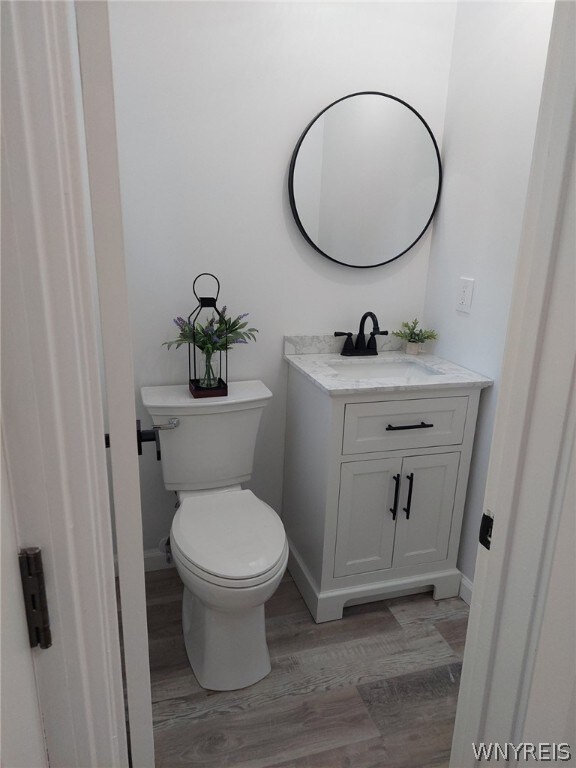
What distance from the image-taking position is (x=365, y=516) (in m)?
1.91

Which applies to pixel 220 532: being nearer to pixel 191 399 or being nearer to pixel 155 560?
pixel 191 399

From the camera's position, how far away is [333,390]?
1.70 meters

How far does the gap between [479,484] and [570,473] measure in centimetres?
134

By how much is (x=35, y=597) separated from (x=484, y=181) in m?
1.89

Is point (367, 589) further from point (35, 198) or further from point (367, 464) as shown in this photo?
point (35, 198)

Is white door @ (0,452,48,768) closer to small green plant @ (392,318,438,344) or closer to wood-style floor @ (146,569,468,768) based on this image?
wood-style floor @ (146,569,468,768)

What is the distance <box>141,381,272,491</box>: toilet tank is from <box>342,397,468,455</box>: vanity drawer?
36 cm

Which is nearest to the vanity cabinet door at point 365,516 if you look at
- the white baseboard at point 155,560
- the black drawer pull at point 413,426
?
the black drawer pull at point 413,426

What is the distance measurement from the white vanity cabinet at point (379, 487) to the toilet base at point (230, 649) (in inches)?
12.8

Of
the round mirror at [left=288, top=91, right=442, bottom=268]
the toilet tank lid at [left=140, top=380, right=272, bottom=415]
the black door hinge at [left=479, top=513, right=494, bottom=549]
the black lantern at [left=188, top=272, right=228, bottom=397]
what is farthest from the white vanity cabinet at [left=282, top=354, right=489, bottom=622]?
the black door hinge at [left=479, top=513, right=494, bottom=549]

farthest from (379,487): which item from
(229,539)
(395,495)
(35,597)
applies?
(35,597)

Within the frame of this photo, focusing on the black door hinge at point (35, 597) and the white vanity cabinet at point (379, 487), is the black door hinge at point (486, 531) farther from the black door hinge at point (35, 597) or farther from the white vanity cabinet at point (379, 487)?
the white vanity cabinet at point (379, 487)

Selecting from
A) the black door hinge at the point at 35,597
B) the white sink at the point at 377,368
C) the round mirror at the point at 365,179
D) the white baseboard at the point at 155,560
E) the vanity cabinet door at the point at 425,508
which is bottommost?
the white baseboard at the point at 155,560

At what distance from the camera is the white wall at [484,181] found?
5.51 ft
